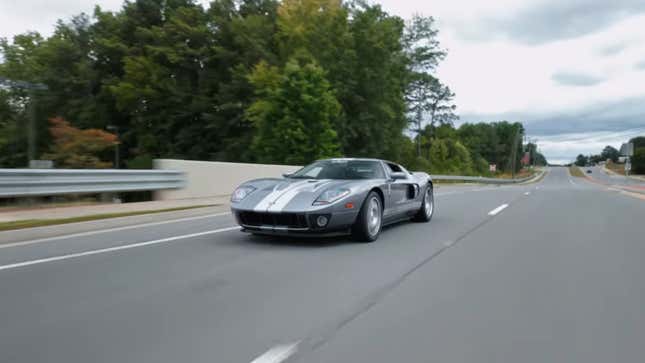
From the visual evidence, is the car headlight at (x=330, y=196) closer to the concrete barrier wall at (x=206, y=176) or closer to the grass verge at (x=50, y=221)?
the grass verge at (x=50, y=221)

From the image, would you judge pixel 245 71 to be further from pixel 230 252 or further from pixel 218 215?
pixel 230 252

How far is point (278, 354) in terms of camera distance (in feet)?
8.19

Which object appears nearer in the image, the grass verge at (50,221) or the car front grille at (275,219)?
the car front grille at (275,219)

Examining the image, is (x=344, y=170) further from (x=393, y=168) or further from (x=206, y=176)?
(x=206, y=176)

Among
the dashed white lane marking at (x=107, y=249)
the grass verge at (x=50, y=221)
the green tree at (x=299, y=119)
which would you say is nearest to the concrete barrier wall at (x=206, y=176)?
the grass verge at (x=50, y=221)

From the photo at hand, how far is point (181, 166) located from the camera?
11953 millimetres

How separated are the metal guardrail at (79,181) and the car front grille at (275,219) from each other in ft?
15.2

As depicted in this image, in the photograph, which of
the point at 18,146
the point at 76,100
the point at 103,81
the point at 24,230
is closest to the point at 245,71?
the point at 103,81

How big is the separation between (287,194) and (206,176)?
7759 mm

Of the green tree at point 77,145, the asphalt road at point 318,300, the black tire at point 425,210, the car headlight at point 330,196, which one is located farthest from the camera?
the green tree at point 77,145

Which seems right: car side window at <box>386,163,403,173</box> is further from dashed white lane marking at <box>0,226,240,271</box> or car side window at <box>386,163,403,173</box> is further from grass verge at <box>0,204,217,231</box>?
grass verge at <box>0,204,217,231</box>

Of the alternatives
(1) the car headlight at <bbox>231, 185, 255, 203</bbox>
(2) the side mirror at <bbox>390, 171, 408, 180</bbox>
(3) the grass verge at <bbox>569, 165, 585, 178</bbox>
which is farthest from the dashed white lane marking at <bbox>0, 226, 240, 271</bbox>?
(3) the grass verge at <bbox>569, 165, 585, 178</bbox>

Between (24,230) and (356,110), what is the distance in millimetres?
32958

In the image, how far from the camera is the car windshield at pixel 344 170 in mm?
6773
